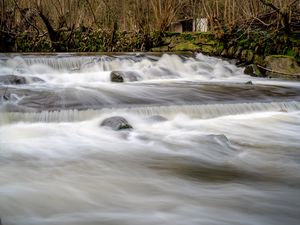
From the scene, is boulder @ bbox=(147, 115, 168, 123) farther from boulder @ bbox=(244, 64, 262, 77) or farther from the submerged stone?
boulder @ bbox=(244, 64, 262, 77)

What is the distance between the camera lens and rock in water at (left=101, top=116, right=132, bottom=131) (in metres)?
5.00

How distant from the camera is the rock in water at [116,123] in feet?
16.4

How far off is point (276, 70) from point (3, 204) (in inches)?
321

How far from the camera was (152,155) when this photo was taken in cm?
423

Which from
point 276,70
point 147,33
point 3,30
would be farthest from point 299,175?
point 3,30

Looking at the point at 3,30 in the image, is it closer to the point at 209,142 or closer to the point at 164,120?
the point at 164,120

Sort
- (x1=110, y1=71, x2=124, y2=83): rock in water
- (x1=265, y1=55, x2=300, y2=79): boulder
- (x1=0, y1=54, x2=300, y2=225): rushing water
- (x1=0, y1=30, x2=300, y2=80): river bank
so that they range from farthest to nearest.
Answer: (x1=0, y1=30, x2=300, y2=80): river bank
(x1=265, y1=55, x2=300, y2=79): boulder
(x1=110, y1=71, x2=124, y2=83): rock in water
(x1=0, y1=54, x2=300, y2=225): rushing water

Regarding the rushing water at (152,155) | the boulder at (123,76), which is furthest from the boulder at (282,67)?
the boulder at (123,76)

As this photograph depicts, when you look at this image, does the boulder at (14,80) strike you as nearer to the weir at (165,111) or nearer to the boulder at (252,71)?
the weir at (165,111)

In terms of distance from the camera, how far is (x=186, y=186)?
10.8 feet

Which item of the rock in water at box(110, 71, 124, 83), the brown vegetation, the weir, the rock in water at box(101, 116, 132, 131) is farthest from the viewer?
the brown vegetation

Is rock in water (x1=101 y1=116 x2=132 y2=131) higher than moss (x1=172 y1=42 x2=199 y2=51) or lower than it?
lower

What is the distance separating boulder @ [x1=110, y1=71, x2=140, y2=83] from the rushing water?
77 centimetres

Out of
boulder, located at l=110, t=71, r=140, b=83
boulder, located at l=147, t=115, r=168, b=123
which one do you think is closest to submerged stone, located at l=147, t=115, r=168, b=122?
boulder, located at l=147, t=115, r=168, b=123
